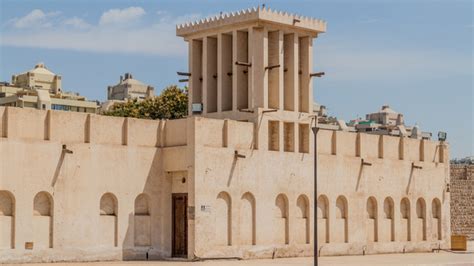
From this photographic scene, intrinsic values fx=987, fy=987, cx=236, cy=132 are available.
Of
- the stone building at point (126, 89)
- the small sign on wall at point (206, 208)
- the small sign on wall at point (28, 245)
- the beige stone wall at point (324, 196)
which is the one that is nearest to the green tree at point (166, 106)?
the beige stone wall at point (324, 196)

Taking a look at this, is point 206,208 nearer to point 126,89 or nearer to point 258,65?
point 258,65

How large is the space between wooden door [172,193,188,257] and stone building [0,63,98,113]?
63874 millimetres

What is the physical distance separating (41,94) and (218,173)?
6849cm

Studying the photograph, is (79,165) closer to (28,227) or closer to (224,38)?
(28,227)

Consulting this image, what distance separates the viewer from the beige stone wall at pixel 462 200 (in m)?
57.4

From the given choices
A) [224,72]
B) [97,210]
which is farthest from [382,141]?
[97,210]

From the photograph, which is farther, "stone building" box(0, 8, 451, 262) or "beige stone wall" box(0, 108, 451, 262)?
"stone building" box(0, 8, 451, 262)

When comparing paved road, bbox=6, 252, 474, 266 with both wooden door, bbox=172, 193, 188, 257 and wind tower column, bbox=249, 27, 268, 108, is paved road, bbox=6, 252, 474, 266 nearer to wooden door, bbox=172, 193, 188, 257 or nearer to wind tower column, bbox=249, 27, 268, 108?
wooden door, bbox=172, 193, 188, 257

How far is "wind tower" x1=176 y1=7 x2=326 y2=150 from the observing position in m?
40.9

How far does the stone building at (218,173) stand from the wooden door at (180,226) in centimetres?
5

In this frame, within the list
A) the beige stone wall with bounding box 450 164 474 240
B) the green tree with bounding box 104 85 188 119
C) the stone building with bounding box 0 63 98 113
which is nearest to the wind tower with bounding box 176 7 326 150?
the beige stone wall with bounding box 450 164 474 240

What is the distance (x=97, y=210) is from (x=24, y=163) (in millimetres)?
3454

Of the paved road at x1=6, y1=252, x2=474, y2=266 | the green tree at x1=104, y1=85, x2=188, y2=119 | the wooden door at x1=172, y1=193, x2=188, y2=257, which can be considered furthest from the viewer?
the green tree at x1=104, y1=85, x2=188, y2=119

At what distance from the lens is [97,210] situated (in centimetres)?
3597
